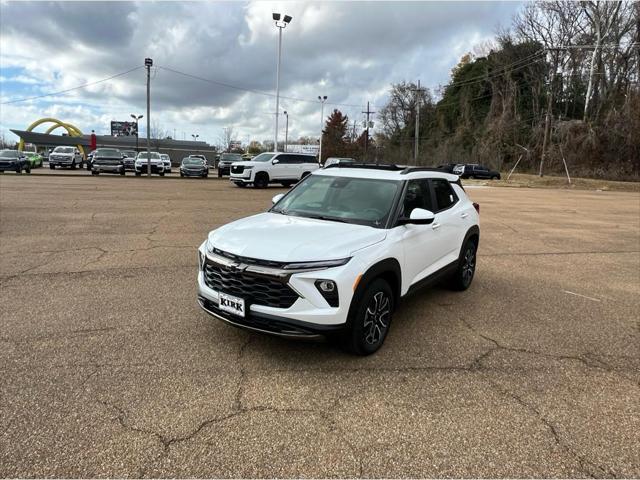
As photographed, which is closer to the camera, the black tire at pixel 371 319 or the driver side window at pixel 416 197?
the black tire at pixel 371 319

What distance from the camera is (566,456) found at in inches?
110

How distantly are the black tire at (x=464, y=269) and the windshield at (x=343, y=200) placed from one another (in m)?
1.80

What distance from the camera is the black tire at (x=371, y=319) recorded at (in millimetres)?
3773

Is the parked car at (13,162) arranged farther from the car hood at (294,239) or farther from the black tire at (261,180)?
the car hood at (294,239)

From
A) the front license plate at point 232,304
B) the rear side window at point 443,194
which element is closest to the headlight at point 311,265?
the front license plate at point 232,304

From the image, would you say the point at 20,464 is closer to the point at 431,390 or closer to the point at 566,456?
the point at 431,390

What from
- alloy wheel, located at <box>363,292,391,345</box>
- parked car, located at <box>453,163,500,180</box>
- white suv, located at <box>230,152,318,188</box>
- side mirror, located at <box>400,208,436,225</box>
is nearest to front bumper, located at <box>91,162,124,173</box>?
white suv, located at <box>230,152,318,188</box>

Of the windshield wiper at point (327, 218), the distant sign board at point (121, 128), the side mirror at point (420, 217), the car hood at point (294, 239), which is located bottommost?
the car hood at point (294, 239)

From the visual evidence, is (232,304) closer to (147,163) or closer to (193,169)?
(193,169)

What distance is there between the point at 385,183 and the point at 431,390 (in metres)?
2.26

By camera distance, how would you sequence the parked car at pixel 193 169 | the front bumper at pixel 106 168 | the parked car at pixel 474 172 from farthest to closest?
the parked car at pixel 474 172 < the parked car at pixel 193 169 < the front bumper at pixel 106 168

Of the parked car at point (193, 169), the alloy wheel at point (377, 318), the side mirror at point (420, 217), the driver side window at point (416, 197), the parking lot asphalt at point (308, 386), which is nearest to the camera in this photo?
the parking lot asphalt at point (308, 386)

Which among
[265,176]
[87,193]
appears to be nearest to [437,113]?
[265,176]

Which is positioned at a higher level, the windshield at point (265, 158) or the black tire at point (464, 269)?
the windshield at point (265, 158)
